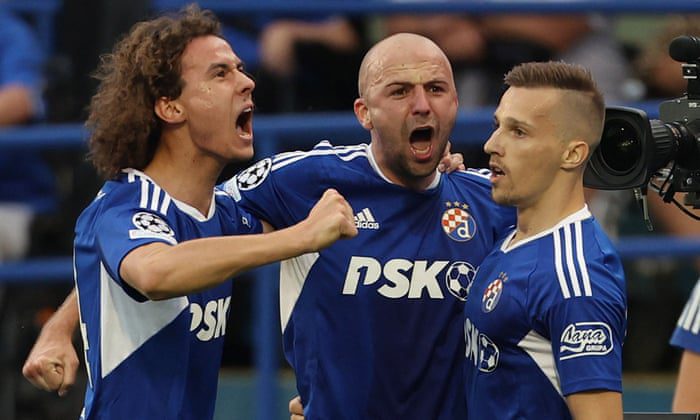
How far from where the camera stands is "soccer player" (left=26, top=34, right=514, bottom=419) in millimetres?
3973

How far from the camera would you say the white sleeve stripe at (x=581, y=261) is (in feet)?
11.2

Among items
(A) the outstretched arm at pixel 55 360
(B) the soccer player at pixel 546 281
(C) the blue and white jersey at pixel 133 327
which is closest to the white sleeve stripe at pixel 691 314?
(B) the soccer player at pixel 546 281

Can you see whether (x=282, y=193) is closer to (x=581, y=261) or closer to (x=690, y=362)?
(x=581, y=261)

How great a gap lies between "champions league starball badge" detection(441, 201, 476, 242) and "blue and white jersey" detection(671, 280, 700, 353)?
1025mm

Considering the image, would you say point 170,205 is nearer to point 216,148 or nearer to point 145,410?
point 216,148

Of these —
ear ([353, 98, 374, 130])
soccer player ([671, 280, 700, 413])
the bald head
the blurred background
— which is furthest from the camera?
the blurred background

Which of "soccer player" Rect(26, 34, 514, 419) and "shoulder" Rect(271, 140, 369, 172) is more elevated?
"shoulder" Rect(271, 140, 369, 172)

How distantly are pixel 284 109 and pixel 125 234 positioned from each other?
138 inches

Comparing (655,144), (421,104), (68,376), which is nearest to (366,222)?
(421,104)

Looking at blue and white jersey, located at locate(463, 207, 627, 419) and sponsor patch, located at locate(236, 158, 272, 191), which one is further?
sponsor patch, located at locate(236, 158, 272, 191)

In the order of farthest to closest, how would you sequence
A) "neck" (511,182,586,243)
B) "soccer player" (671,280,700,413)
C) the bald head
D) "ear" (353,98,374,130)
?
"soccer player" (671,280,700,413) → "ear" (353,98,374,130) → the bald head → "neck" (511,182,586,243)

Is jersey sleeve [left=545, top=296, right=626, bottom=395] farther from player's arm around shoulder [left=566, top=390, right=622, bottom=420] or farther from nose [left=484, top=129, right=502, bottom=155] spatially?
nose [left=484, top=129, right=502, bottom=155]

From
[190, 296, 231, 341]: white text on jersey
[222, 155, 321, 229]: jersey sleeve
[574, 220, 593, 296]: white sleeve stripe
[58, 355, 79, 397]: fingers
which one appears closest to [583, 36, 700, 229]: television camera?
[574, 220, 593, 296]: white sleeve stripe

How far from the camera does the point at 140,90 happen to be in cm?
391
